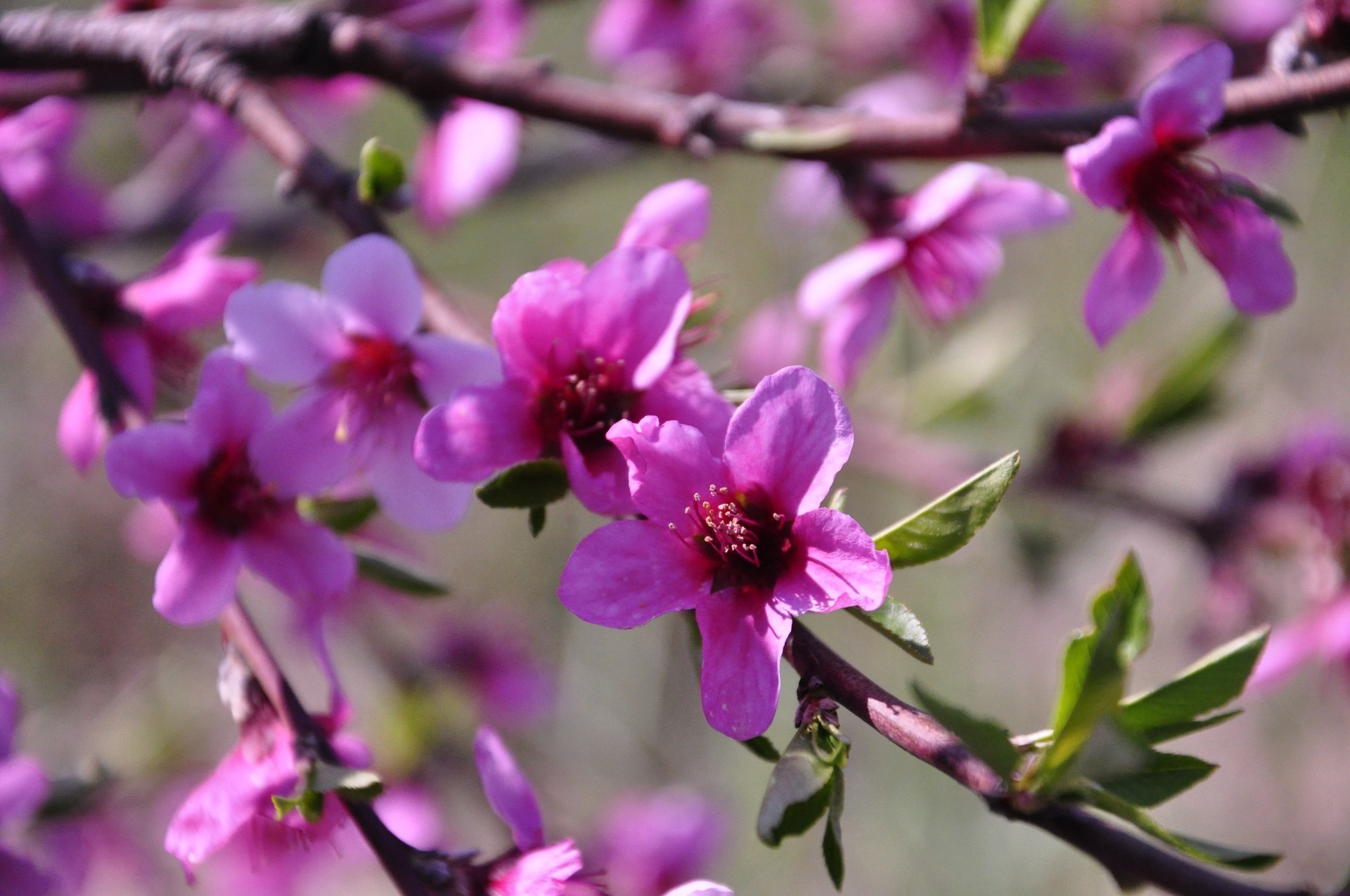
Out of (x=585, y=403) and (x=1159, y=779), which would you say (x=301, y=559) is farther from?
(x=1159, y=779)

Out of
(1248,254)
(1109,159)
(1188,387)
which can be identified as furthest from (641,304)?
(1188,387)

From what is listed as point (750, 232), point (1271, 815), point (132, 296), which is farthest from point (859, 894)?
point (132, 296)

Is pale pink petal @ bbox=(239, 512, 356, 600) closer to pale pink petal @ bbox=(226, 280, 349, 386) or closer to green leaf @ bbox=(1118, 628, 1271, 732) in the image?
pale pink petal @ bbox=(226, 280, 349, 386)

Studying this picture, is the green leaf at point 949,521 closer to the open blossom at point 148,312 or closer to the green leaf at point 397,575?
the green leaf at point 397,575

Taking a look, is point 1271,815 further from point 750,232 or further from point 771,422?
point 771,422

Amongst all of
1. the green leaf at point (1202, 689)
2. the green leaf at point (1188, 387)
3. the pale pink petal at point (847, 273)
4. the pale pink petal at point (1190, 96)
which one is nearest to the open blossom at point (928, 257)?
the pale pink petal at point (847, 273)
